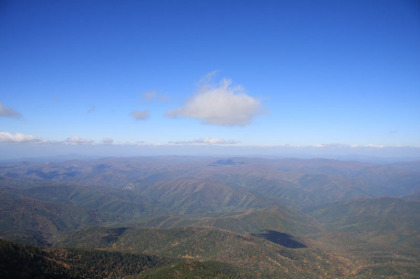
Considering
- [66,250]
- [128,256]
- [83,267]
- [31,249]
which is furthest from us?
[128,256]

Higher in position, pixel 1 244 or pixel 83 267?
pixel 1 244

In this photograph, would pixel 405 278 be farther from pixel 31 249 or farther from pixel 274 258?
pixel 31 249

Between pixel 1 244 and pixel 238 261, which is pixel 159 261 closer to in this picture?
pixel 238 261


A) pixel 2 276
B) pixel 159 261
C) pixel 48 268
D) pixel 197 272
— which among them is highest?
pixel 2 276

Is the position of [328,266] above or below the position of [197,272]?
below

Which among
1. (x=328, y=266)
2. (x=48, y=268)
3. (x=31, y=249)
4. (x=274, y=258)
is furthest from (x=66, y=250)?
(x=328, y=266)

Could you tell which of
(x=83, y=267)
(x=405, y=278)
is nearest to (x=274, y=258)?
(x=405, y=278)

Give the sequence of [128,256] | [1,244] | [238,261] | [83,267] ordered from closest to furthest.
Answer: [1,244]
[83,267]
[128,256]
[238,261]

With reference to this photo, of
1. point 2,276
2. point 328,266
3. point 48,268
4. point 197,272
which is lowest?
point 328,266

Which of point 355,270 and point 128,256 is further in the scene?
point 355,270

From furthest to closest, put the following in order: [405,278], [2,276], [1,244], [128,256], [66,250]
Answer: [405,278] → [128,256] → [66,250] → [1,244] → [2,276]
